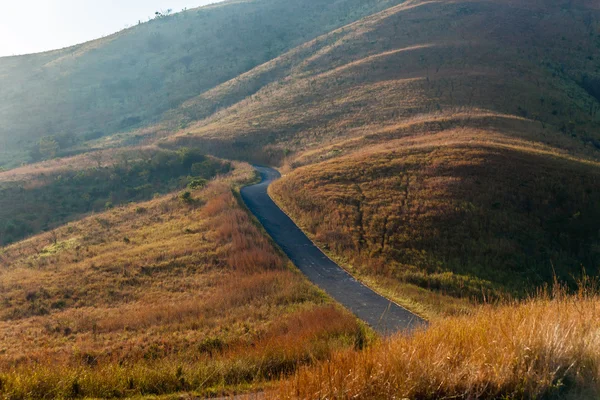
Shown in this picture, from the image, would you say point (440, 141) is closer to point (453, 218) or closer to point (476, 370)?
point (453, 218)

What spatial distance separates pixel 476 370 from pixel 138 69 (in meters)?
139

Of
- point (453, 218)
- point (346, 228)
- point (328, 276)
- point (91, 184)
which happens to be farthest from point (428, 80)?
point (328, 276)

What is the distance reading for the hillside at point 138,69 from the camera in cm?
8912

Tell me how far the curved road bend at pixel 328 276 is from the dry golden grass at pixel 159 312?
1.20 metres

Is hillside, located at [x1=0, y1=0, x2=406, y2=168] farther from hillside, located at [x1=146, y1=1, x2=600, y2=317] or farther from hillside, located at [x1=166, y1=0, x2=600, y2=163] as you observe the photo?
hillside, located at [x1=146, y1=1, x2=600, y2=317]

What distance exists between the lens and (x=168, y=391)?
21.9ft

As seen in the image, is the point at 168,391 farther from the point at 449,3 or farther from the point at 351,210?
the point at 449,3

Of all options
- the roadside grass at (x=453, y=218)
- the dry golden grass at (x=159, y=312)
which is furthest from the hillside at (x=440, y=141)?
the dry golden grass at (x=159, y=312)

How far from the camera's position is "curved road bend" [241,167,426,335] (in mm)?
14109

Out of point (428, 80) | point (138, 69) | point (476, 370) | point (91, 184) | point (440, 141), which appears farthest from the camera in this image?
point (138, 69)

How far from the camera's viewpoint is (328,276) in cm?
1892

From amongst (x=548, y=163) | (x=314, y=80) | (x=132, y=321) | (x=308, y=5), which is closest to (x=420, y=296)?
(x=132, y=321)

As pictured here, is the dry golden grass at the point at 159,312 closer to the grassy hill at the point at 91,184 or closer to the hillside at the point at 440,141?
the hillside at the point at 440,141

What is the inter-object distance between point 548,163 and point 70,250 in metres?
36.3
